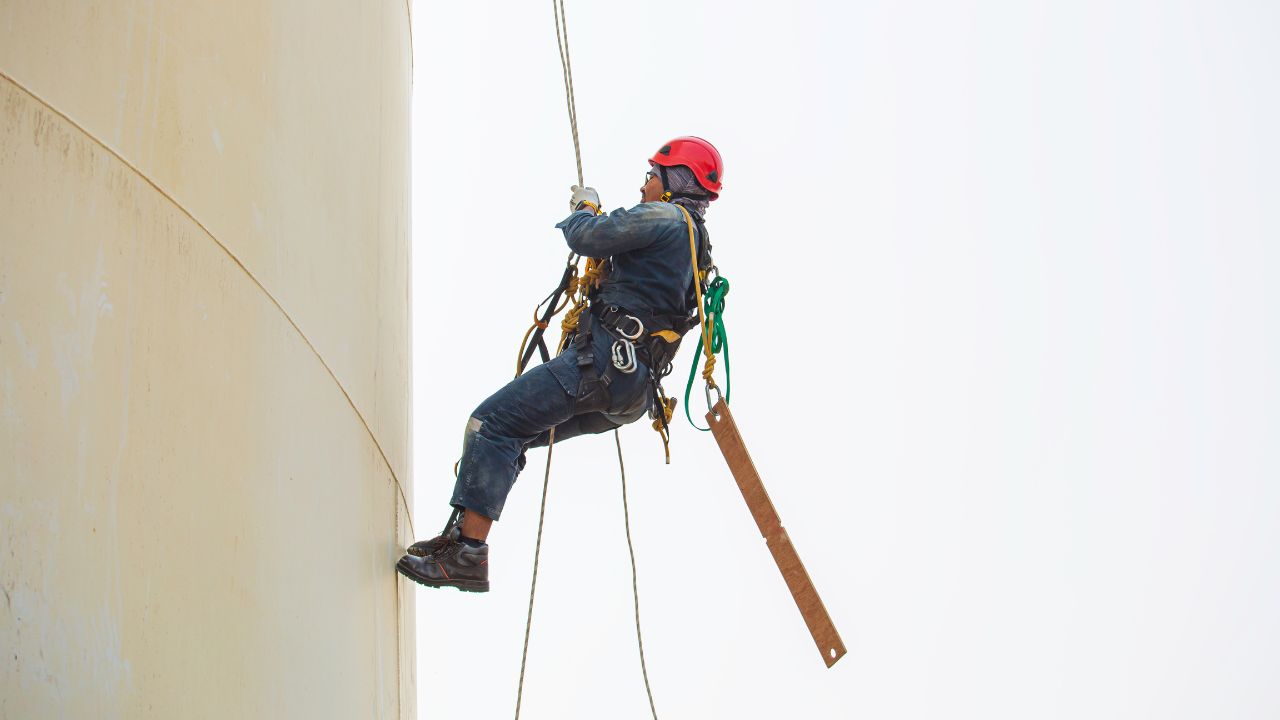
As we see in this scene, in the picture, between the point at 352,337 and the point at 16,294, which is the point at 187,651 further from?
the point at 352,337

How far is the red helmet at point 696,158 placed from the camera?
19.1 feet

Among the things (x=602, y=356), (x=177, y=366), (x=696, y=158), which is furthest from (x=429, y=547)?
(x=177, y=366)

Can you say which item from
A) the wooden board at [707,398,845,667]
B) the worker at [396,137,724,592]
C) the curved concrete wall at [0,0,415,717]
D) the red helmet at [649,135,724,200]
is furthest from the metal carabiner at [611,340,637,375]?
the curved concrete wall at [0,0,415,717]

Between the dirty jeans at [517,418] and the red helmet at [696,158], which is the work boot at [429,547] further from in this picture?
the red helmet at [696,158]

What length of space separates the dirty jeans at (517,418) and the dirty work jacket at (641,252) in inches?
8.3

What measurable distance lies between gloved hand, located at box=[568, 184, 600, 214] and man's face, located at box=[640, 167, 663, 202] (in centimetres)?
36

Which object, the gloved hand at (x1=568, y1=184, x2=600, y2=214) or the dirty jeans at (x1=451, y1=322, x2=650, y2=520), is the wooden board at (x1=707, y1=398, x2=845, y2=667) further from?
the gloved hand at (x1=568, y1=184, x2=600, y2=214)

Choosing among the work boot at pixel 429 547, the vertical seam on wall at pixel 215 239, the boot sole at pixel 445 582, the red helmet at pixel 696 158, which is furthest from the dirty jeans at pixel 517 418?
the red helmet at pixel 696 158

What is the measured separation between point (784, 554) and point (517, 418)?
116 cm

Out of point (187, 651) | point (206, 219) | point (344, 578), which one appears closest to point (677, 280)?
point (344, 578)

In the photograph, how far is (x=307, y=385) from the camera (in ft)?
12.5

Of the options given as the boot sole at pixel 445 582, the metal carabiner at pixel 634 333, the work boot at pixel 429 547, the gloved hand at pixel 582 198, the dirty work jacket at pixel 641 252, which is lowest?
the boot sole at pixel 445 582

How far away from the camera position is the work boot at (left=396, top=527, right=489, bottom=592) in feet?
16.5

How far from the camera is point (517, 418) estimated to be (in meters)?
5.21
